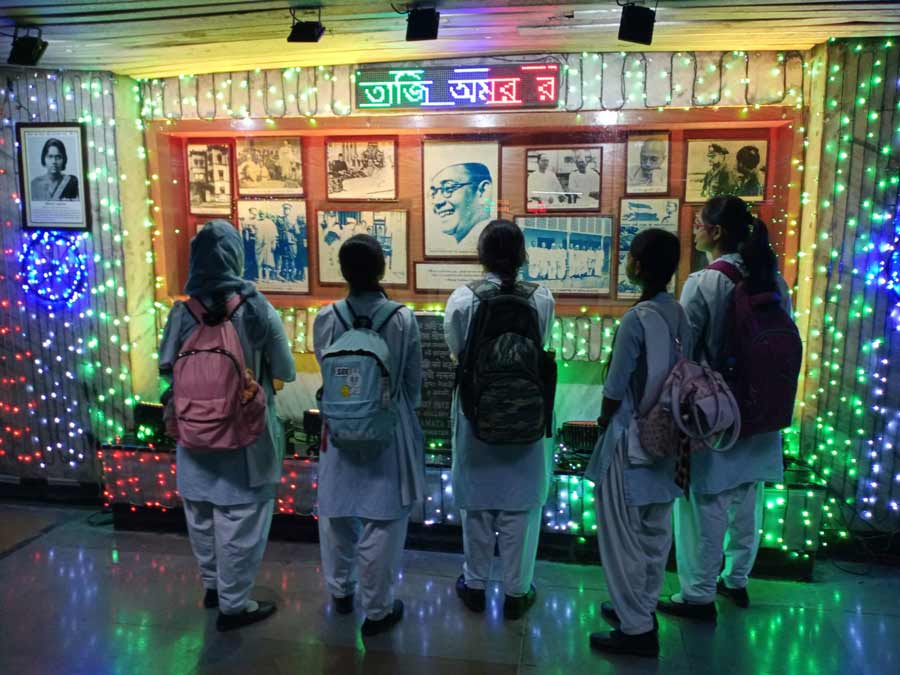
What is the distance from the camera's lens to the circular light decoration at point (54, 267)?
16.3 feet

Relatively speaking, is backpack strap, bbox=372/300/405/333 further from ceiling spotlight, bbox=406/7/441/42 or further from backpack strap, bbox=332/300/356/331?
ceiling spotlight, bbox=406/7/441/42

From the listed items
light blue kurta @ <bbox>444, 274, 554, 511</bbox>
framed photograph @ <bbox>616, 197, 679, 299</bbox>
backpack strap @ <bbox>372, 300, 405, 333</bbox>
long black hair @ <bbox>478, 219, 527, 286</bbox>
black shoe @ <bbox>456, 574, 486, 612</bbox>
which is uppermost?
framed photograph @ <bbox>616, 197, 679, 299</bbox>

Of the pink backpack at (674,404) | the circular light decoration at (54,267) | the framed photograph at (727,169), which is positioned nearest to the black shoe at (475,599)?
the pink backpack at (674,404)

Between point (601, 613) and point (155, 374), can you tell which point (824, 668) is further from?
point (155, 374)

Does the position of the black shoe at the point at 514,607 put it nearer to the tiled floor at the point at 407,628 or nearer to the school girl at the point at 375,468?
the tiled floor at the point at 407,628

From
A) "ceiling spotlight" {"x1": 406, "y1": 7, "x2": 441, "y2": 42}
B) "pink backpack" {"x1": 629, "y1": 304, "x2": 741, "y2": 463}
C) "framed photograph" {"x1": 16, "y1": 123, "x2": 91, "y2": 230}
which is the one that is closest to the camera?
"pink backpack" {"x1": 629, "y1": 304, "x2": 741, "y2": 463}

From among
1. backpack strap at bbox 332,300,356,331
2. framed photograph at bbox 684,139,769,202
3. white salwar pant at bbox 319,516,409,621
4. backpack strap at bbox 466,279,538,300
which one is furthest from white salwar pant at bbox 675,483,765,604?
framed photograph at bbox 684,139,769,202

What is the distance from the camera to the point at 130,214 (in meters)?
5.01

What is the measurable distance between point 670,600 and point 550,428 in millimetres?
1137

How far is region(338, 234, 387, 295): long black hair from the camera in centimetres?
316

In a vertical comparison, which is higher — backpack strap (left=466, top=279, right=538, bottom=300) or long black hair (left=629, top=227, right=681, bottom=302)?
long black hair (left=629, top=227, right=681, bottom=302)

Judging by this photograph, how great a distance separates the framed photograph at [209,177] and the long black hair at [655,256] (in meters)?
3.40

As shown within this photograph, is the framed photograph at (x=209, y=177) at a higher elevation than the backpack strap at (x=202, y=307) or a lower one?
higher

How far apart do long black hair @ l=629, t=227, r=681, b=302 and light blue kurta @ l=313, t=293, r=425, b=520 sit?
1076 millimetres
